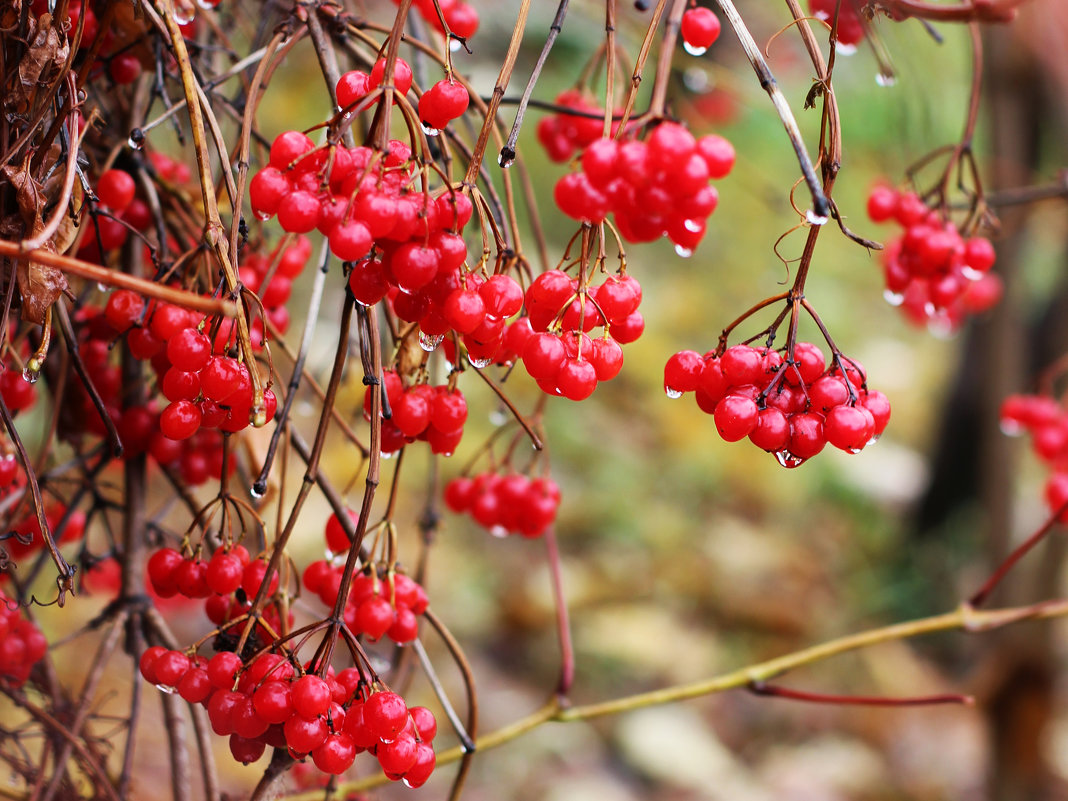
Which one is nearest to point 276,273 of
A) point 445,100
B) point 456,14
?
point 456,14

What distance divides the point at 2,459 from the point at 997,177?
5.63 ft

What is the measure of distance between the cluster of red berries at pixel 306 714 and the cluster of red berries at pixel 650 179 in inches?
11.8

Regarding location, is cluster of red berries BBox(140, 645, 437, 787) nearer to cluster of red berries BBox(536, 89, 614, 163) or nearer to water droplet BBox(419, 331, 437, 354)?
water droplet BBox(419, 331, 437, 354)

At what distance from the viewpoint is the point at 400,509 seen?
3250 mm

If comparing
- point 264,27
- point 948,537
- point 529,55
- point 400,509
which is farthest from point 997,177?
point 529,55

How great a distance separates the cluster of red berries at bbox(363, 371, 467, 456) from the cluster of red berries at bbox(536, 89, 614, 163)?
1.24 feet

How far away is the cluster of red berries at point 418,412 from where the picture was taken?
1.93 feet

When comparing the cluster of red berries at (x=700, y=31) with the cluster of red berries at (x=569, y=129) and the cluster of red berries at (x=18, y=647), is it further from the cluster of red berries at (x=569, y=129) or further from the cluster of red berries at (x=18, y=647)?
the cluster of red berries at (x=18, y=647)

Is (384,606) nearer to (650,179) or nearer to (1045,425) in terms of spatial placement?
(650,179)

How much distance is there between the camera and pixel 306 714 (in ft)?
1.66

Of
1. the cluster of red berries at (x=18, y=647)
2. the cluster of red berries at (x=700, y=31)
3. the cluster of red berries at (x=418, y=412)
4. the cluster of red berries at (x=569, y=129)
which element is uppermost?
the cluster of red berries at (x=569, y=129)

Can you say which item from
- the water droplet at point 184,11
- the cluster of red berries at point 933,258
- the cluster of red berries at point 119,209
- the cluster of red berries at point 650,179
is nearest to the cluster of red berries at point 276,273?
the cluster of red berries at point 119,209

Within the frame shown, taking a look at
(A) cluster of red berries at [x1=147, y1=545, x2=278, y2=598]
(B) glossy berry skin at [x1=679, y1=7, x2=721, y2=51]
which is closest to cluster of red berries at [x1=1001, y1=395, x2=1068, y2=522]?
(B) glossy berry skin at [x1=679, y1=7, x2=721, y2=51]

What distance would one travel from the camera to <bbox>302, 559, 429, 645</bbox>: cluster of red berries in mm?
584
